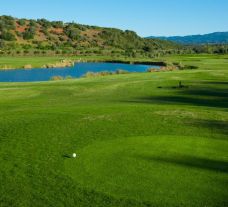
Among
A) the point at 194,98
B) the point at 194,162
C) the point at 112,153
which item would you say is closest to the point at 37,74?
the point at 194,98

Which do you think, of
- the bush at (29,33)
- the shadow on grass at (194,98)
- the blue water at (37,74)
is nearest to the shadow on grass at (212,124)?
the shadow on grass at (194,98)

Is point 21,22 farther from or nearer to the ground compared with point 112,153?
farther from the ground

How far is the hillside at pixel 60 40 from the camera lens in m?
141

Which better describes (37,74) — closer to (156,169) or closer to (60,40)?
(156,169)

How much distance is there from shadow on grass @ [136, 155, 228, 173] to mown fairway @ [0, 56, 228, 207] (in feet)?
0.10

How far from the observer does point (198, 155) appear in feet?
52.0

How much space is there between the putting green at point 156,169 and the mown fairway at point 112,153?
3cm

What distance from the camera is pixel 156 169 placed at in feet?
46.1

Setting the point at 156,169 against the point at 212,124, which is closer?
→ the point at 156,169

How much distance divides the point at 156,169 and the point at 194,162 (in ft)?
5.21

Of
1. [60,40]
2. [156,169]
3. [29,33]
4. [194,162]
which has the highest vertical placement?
[29,33]

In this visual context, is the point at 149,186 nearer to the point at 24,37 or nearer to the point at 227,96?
the point at 227,96

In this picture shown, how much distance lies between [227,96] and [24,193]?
23.5 meters

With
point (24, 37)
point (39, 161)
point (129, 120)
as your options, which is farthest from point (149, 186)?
point (24, 37)
